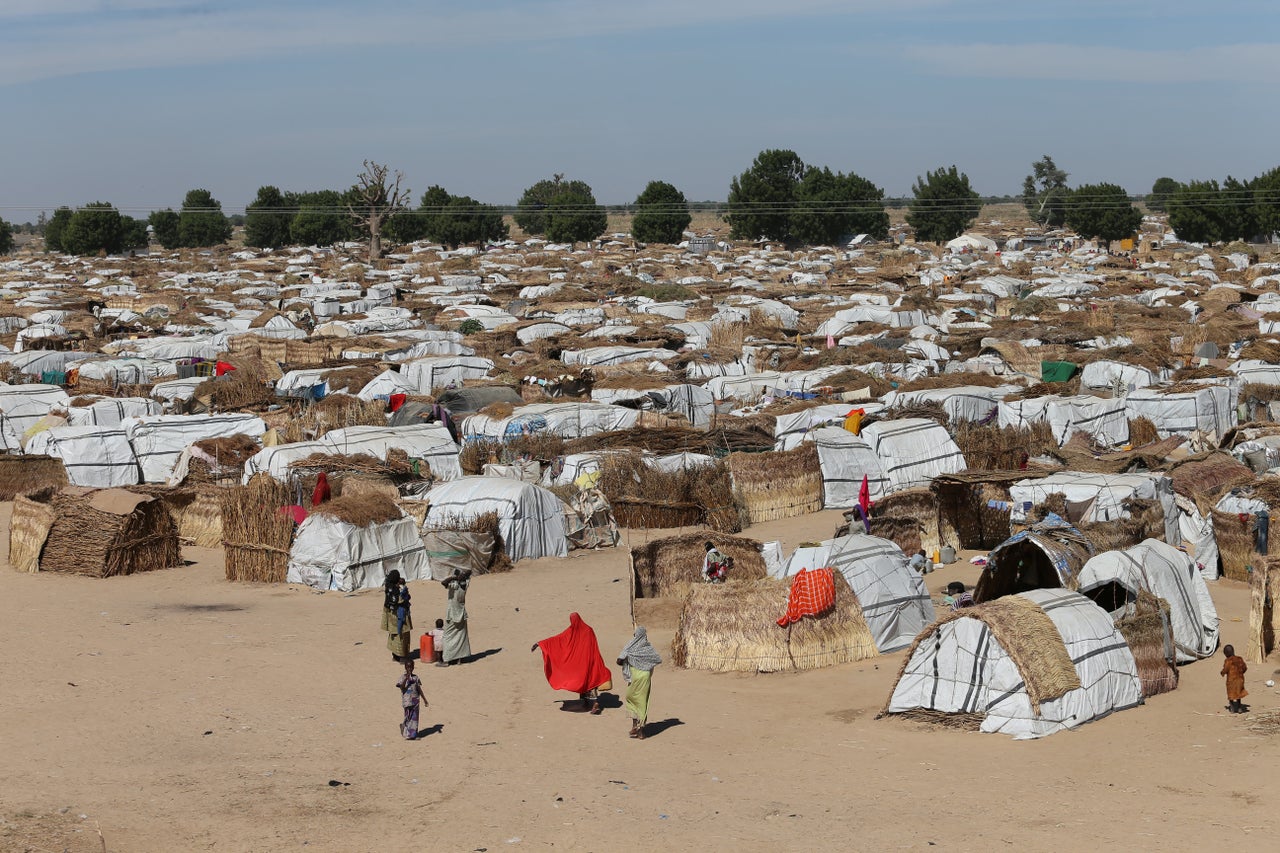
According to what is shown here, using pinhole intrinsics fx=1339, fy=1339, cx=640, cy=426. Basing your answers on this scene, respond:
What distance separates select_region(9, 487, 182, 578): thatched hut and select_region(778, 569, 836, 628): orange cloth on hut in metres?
9.55

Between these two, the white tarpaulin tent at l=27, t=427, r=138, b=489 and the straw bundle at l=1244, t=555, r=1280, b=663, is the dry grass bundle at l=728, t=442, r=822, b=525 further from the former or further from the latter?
the white tarpaulin tent at l=27, t=427, r=138, b=489

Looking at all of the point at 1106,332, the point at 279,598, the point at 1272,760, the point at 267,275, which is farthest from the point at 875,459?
the point at 267,275

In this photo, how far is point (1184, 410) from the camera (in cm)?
2509

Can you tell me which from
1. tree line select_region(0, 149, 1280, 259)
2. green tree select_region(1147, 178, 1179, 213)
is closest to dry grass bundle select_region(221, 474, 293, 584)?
tree line select_region(0, 149, 1280, 259)

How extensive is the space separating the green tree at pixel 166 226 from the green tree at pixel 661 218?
→ 117ft

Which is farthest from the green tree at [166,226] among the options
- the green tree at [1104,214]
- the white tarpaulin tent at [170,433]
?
the white tarpaulin tent at [170,433]

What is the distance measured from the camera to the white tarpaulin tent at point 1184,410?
82.2ft

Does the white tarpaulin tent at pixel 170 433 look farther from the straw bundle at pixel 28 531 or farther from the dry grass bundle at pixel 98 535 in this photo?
the dry grass bundle at pixel 98 535

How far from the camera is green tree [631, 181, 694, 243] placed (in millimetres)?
88875

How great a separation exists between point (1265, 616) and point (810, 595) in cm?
455

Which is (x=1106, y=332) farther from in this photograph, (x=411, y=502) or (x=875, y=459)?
(x=411, y=502)

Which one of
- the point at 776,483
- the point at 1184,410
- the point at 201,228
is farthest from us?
the point at 201,228

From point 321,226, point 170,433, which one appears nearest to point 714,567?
point 170,433

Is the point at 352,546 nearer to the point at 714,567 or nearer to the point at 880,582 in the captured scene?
the point at 714,567
